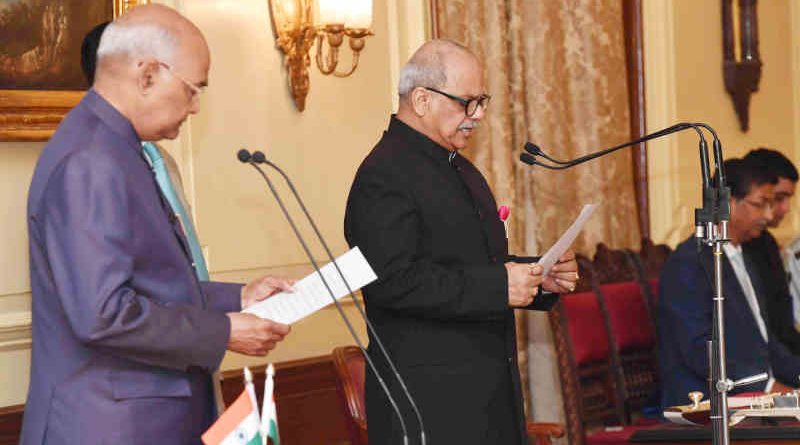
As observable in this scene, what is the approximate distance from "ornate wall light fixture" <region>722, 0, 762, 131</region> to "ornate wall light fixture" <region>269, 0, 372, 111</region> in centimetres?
295

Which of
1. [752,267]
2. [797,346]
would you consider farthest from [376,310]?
[797,346]

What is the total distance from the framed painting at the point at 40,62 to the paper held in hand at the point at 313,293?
4.05ft

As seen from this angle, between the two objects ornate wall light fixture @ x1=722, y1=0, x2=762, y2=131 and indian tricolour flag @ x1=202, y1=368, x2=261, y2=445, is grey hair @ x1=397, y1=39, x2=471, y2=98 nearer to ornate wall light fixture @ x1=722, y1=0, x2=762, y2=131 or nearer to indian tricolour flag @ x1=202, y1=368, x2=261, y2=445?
indian tricolour flag @ x1=202, y1=368, x2=261, y2=445

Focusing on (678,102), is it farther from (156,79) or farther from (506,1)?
(156,79)

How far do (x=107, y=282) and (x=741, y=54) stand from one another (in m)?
5.15

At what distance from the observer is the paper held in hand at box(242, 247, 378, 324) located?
2.64 m

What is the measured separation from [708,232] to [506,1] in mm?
2735

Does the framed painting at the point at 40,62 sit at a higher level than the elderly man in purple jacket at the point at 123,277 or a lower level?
higher

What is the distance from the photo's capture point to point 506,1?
17.5 feet

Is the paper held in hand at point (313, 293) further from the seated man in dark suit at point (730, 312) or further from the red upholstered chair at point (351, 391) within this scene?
the seated man in dark suit at point (730, 312)

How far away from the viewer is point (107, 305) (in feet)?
7.82

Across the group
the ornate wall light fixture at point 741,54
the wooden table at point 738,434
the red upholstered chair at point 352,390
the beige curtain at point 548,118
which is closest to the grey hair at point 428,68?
the red upholstered chair at point 352,390

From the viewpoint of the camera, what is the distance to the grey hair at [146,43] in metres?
2.59

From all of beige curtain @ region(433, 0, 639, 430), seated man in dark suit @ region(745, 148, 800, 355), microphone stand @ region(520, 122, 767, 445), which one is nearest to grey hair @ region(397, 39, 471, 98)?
microphone stand @ region(520, 122, 767, 445)
